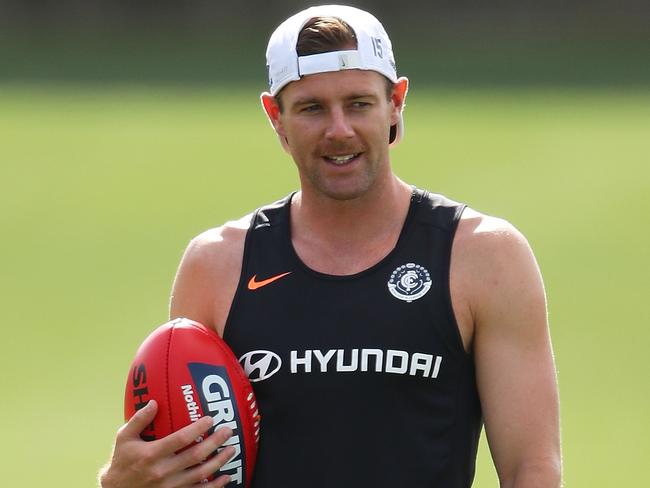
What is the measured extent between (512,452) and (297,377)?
0.63 meters

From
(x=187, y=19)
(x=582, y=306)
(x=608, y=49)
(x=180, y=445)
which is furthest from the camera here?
Result: (x=187, y=19)

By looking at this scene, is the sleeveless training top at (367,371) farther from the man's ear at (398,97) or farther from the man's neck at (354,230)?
the man's ear at (398,97)

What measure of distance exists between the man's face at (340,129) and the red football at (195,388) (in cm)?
56

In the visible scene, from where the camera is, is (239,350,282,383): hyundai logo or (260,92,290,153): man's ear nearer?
(239,350,282,383): hyundai logo

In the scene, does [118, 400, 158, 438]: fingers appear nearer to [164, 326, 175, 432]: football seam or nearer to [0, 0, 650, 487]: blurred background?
[164, 326, 175, 432]: football seam

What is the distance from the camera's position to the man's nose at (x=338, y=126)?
3.91 metres

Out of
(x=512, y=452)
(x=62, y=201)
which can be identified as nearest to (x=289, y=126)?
(x=512, y=452)

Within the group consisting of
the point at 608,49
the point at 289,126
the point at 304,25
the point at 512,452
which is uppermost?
the point at 608,49

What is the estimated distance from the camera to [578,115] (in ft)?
57.9

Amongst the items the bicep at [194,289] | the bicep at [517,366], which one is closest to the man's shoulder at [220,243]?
the bicep at [194,289]

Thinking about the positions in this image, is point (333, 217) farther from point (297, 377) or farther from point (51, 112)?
point (51, 112)

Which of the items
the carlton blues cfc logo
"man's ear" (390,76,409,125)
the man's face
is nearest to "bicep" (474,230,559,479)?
the carlton blues cfc logo

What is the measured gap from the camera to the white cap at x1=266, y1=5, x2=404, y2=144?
157 inches

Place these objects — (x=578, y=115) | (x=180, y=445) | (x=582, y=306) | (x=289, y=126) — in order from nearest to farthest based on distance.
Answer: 1. (x=180, y=445)
2. (x=289, y=126)
3. (x=582, y=306)
4. (x=578, y=115)
